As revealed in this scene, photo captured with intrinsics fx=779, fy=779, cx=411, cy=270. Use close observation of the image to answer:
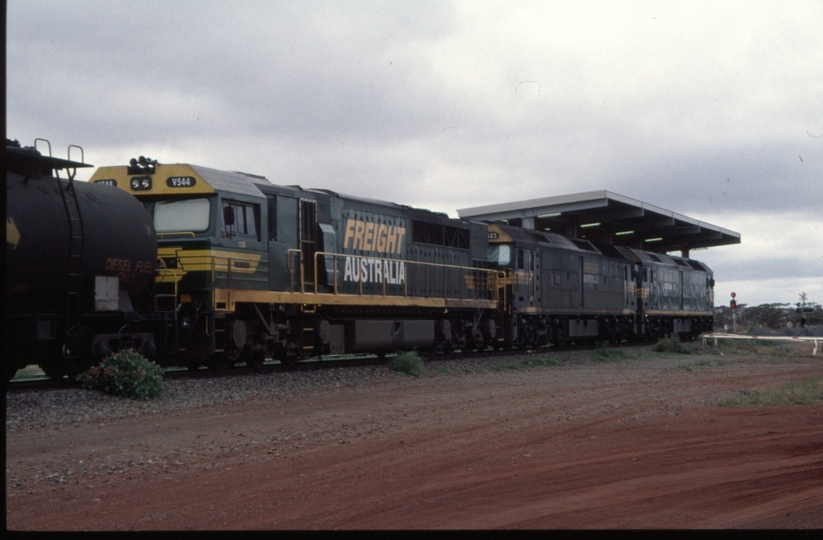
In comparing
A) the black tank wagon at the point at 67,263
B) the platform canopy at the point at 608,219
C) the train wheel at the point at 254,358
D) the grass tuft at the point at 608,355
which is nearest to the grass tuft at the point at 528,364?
the grass tuft at the point at 608,355

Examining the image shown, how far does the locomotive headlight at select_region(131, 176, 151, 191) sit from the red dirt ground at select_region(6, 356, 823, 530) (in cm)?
517

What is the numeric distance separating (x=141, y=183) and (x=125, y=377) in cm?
467

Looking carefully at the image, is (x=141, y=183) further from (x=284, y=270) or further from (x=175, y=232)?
(x=284, y=270)

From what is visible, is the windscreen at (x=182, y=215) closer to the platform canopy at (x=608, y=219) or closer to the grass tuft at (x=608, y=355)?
the grass tuft at (x=608, y=355)

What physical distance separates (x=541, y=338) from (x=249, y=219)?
48.8 ft

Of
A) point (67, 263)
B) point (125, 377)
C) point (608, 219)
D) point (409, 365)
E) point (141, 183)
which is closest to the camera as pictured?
point (67, 263)

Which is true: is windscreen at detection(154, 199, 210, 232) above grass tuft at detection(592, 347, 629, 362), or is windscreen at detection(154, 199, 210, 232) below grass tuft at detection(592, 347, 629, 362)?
above

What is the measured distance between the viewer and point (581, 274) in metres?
30.3

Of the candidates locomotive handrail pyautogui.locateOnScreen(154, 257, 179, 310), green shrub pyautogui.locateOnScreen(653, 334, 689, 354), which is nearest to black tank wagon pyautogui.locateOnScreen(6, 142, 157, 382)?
locomotive handrail pyautogui.locateOnScreen(154, 257, 179, 310)

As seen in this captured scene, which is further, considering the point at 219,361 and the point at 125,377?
the point at 219,361

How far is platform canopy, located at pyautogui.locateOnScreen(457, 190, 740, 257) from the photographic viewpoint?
3438 cm

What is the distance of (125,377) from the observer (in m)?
12.2

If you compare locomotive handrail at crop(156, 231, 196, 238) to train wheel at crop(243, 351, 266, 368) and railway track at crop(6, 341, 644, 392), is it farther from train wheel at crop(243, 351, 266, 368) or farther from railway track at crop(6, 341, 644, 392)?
train wheel at crop(243, 351, 266, 368)

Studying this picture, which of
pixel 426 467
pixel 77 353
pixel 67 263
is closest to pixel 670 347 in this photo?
pixel 77 353
